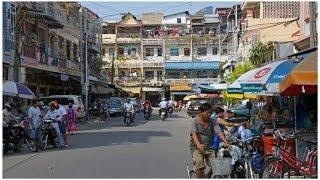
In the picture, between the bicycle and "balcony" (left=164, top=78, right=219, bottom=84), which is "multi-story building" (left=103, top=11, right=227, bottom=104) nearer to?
"balcony" (left=164, top=78, right=219, bottom=84)

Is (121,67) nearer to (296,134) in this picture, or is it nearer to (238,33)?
(238,33)

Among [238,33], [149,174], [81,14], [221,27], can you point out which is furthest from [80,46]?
[149,174]

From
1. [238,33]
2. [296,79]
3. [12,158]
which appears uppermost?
[238,33]

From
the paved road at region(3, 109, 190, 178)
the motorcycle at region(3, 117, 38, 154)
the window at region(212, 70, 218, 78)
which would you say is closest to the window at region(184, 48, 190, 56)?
the window at region(212, 70, 218, 78)

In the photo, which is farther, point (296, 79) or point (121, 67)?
point (121, 67)

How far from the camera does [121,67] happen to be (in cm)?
8362

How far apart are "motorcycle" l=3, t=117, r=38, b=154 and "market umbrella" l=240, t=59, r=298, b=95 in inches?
260

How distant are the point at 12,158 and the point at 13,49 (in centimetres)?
1442

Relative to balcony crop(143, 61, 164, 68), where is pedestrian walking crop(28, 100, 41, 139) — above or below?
below

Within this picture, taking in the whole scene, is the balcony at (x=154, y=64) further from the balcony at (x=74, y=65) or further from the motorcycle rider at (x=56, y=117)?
the motorcycle rider at (x=56, y=117)

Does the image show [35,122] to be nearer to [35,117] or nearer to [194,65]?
[35,117]

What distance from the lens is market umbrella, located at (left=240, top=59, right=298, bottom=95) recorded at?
42.0 ft

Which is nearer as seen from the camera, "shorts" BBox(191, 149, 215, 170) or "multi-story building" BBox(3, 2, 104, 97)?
"shorts" BBox(191, 149, 215, 170)

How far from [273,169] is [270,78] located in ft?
11.4
